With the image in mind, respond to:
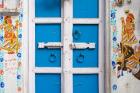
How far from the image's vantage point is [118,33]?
311cm

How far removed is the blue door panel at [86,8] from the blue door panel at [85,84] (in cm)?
46

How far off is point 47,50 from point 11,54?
27cm

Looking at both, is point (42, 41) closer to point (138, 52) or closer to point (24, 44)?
point (24, 44)

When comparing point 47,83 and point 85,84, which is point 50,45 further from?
point 85,84

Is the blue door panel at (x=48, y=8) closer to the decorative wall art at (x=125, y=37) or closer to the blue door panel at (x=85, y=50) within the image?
the blue door panel at (x=85, y=50)

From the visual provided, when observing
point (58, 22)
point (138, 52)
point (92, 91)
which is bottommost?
point (92, 91)

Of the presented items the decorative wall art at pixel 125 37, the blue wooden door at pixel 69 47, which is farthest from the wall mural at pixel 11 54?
the decorative wall art at pixel 125 37

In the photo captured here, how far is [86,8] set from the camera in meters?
3.18

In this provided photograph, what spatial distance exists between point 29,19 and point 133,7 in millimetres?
→ 776

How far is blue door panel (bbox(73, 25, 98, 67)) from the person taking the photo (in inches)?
125

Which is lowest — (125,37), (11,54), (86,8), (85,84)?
(85,84)

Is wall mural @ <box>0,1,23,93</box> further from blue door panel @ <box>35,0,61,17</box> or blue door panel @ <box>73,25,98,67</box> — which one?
blue door panel @ <box>73,25,98,67</box>

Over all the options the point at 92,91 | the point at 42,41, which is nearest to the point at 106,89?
the point at 92,91

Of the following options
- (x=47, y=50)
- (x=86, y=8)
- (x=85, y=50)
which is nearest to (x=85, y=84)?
(x=85, y=50)
